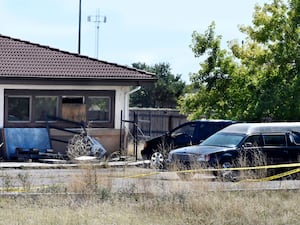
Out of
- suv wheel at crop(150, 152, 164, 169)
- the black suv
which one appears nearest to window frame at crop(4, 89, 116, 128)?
the black suv

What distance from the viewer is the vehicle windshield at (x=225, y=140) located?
2088cm

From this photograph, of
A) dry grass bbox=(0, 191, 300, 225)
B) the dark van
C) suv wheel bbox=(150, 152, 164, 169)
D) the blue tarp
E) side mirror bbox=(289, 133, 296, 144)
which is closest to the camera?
dry grass bbox=(0, 191, 300, 225)

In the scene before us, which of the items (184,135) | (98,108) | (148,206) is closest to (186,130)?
(184,135)

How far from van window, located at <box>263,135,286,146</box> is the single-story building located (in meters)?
9.47

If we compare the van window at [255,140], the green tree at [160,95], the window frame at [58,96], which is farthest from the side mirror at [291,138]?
the green tree at [160,95]

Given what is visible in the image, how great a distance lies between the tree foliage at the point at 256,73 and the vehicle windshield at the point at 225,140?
Result: 6877 millimetres

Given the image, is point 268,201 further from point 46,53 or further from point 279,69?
point 46,53

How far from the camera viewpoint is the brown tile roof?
2872cm

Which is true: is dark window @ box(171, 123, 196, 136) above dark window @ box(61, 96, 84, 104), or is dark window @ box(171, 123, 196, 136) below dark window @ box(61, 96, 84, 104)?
below

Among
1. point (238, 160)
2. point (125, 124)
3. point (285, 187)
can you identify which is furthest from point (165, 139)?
point (285, 187)

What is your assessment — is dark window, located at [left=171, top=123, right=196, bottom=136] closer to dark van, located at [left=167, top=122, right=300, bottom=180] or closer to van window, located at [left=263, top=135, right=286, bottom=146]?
dark van, located at [left=167, top=122, right=300, bottom=180]

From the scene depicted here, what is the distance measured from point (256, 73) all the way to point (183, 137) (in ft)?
17.4

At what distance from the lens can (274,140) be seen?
70.0 feet

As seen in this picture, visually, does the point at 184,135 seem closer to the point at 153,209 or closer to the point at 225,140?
the point at 225,140
